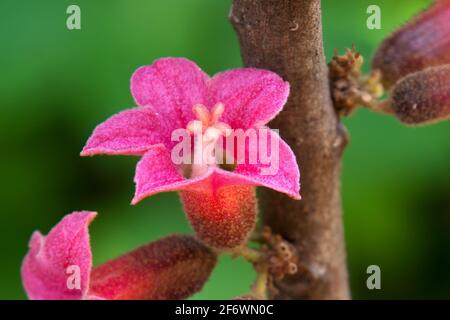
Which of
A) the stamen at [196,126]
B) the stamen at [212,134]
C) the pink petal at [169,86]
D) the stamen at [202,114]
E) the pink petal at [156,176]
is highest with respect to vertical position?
the pink petal at [169,86]

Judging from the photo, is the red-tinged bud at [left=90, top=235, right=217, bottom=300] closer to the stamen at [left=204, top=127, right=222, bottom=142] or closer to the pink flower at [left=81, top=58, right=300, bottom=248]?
the pink flower at [left=81, top=58, right=300, bottom=248]

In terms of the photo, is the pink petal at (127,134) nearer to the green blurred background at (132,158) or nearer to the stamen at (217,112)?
the stamen at (217,112)

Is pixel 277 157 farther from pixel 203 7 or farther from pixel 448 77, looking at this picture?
pixel 203 7

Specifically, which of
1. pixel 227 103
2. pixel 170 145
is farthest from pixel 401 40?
pixel 170 145

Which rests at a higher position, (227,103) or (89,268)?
(227,103)

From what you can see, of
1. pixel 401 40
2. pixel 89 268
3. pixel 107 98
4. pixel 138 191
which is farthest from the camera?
pixel 107 98

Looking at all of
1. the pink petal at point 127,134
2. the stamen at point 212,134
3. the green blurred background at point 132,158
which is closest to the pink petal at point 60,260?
the pink petal at point 127,134
